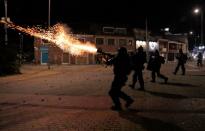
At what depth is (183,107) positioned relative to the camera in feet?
40.0

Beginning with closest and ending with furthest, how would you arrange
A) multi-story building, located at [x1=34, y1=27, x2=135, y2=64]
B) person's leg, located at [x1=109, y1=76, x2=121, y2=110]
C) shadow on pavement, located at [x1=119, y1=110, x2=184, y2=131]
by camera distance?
shadow on pavement, located at [x1=119, y1=110, x2=184, y2=131] → person's leg, located at [x1=109, y1=76, x2=121, y2=110] → multi-story building, located at [x1=34, y1=27, x2=135, y2=64]

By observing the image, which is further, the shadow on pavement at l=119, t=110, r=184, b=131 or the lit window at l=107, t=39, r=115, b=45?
Answer: the lit window at l=107, t=39, r=115, b=45

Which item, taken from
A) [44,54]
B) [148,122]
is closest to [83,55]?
[44,54]

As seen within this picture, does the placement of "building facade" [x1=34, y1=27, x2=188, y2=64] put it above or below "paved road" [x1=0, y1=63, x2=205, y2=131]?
above

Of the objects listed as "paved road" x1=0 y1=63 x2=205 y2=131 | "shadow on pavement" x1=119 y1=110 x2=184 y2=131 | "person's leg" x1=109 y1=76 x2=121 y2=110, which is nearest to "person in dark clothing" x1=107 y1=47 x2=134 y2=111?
"person's leg" x1=109 y1=76 x2=121 y2=110

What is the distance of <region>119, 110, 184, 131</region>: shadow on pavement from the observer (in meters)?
9.15

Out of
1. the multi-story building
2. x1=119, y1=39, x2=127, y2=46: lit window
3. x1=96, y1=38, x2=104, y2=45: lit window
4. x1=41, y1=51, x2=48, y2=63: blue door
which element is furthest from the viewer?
x1=119, y1=39, x2=127, y2=46: lit window

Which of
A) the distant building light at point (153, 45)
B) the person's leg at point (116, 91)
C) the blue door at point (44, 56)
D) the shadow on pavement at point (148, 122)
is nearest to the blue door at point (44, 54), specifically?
the blue door at point (44, 56)

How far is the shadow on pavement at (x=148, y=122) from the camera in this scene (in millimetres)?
9148

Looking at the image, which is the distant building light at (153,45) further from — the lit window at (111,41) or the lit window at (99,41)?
the lit window at (99,41)

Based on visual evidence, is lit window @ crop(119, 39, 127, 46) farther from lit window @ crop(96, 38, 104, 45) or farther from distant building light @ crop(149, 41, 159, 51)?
distant building light @ crop(149, 41, 159, 51)

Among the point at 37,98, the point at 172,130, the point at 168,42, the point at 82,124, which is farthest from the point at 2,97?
the point at 168,42

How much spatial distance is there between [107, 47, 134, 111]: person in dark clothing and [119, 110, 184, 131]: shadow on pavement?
1.83 ft

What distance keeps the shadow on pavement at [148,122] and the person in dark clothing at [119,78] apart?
21.9 inches
